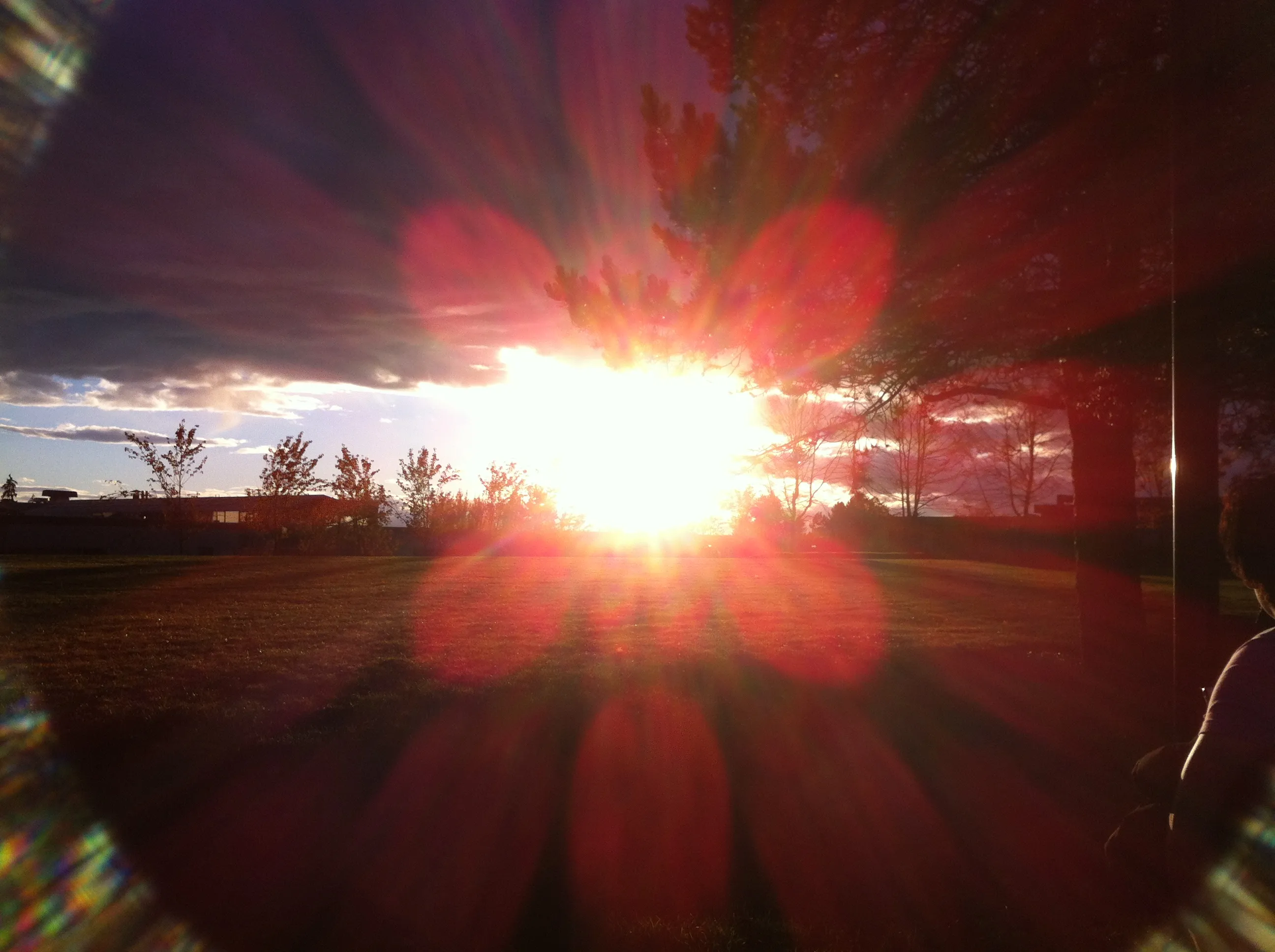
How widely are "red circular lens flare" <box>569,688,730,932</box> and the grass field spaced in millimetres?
20

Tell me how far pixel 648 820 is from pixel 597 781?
61 cm

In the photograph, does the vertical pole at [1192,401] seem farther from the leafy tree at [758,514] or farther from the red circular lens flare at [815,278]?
the leafy tree at [758,514]

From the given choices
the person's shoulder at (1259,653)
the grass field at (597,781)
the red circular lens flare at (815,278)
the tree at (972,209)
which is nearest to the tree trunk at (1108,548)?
the tree at (972,209)

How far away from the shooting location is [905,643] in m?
11.4

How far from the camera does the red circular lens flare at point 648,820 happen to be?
399 cm

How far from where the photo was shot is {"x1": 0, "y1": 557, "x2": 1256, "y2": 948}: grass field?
12.7 feet

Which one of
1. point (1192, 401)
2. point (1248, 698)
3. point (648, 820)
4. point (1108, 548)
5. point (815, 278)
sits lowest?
point (648, 820)

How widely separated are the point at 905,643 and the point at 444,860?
8278 mm

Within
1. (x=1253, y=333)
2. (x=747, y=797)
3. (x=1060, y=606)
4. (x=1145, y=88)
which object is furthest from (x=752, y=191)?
(x=1060, y=606)

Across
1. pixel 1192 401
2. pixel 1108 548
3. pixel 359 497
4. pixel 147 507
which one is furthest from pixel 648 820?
pixel 147 507

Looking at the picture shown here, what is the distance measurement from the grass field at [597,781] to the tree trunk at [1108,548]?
49 centimetres

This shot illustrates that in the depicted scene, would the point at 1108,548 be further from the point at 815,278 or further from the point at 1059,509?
the point at 1059,509

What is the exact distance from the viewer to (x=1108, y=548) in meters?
8.97

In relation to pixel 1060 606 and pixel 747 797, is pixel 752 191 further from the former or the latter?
pixel 1060 606
